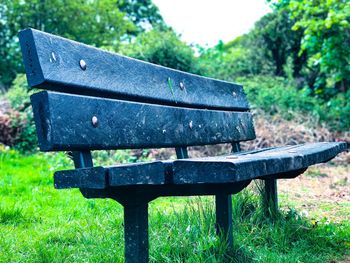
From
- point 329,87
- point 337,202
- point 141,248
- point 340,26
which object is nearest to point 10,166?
point 337,202

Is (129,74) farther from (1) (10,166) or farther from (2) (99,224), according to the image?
(1) (10,166)

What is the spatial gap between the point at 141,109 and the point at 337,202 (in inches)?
106

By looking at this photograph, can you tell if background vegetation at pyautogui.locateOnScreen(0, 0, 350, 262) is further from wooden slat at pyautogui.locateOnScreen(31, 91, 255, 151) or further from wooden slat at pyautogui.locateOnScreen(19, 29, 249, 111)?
wooden slat at pyautogui.locateOnScreen(19, 29, 249, 111)

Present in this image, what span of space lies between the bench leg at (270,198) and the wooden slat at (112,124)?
0.42 metres

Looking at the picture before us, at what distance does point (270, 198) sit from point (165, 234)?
79 cm

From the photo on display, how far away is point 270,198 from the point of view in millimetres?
3189

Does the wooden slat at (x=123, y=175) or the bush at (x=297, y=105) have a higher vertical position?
the bush at (x=297, y=105)

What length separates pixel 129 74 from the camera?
2.38 m

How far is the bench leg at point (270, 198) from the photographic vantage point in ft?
10.4

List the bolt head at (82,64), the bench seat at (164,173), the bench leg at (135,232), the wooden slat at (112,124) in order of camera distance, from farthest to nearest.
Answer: the bolt head at (82,64)
the bench leg at (135,232)
the wooden slat at (112,124)
the bench seat at (164,173)

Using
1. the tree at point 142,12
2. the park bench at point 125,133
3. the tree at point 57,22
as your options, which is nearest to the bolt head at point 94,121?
the park bench at point 125,133

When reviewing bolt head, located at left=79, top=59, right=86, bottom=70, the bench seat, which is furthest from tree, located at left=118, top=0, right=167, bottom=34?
the bench seat

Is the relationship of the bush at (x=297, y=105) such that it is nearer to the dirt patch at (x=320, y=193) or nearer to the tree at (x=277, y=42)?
the dirt patch at (x=320, y=193)

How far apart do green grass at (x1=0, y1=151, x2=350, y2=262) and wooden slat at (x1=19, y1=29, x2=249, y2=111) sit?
65cm
